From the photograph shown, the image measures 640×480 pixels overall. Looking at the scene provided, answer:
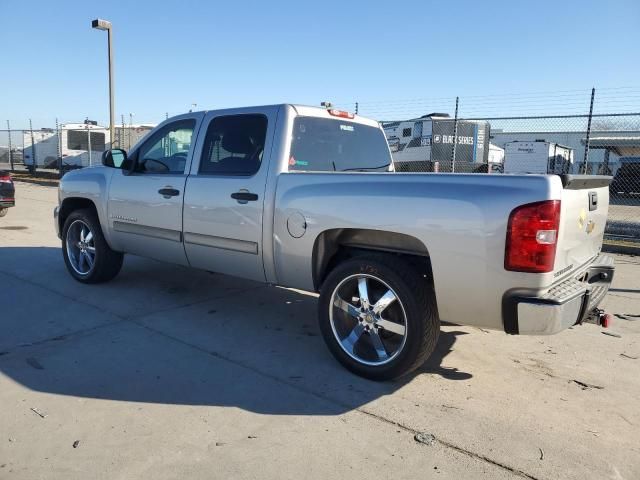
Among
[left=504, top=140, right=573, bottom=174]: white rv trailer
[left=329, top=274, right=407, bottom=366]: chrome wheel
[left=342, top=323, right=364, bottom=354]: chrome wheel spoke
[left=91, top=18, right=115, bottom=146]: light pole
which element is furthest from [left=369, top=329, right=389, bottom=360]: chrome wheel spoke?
[left=504, top=140, right=573, bottom=174]: white rv trailer

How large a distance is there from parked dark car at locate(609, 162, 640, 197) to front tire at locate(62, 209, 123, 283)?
22.1 meters

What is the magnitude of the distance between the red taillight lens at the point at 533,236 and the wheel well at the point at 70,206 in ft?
15.8

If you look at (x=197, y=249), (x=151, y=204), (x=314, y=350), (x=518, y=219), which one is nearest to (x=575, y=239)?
(x=518, y=219)

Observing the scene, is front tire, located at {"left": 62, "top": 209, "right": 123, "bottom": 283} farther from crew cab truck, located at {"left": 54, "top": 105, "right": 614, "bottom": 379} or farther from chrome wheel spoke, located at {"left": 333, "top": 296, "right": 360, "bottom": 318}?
chrome wheel spoke, located at {"left": 333, "top": 296, "right": 360, "bottom": 318}

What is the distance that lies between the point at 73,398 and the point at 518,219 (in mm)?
2954

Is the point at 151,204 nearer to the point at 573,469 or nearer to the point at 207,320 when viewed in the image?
the point at 207,320

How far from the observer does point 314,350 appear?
4195mm

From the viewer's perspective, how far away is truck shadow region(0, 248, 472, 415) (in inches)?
134

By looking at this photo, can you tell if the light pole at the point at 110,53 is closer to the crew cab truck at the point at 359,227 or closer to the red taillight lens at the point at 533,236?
the crew cab truck at the point at 359,227

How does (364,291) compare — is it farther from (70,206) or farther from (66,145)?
(66,145)

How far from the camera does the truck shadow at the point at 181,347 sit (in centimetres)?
340

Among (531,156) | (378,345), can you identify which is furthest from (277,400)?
(531,156)

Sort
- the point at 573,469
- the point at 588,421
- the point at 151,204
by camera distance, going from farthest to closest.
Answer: the point at 151,204, the point at 588,421, the point at 573,469

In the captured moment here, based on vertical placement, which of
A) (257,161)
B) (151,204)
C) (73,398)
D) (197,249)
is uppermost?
(257,161)
